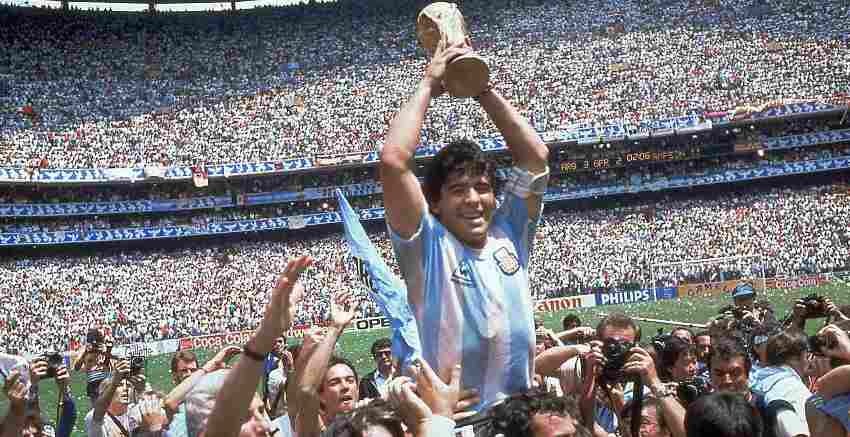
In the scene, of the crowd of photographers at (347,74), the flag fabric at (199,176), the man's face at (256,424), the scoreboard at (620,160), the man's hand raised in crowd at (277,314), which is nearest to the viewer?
the man's hand raised in crowd at (277,314)

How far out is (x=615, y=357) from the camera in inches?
155

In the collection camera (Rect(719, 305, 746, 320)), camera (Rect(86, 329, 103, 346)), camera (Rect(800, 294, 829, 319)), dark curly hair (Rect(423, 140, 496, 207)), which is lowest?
camera (Rect(800, 294, 829, 319))

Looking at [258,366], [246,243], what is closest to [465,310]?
[258,366]

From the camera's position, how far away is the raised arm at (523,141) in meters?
3.74

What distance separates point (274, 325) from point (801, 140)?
169 ft

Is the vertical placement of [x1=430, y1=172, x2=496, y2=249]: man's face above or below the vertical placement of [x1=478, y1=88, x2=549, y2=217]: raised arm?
below

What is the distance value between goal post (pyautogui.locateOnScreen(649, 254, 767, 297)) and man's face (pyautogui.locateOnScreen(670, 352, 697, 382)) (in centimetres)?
3112

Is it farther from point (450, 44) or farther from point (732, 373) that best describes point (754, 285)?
point (450, 44)

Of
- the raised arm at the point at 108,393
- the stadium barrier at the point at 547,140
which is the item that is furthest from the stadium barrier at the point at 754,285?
the raised arm at the point at 108,393

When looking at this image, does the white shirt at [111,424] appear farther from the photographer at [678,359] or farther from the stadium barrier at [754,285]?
the stadium barrier at [754,285]

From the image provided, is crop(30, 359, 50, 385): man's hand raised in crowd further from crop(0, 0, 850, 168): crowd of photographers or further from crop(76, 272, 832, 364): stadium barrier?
crop(0, 0, 850, 168): crowd of photographers

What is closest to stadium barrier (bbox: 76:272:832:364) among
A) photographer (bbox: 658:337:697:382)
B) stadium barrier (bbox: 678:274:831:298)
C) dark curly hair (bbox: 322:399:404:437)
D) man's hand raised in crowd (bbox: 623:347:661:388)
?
stadium barrier (bbox: 678:274:831:298)

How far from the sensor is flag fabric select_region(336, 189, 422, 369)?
338 centimetres

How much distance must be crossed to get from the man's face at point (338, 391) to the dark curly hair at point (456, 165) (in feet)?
3.93
